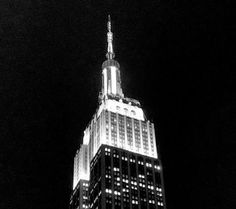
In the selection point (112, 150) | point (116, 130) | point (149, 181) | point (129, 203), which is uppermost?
point (116, 130)

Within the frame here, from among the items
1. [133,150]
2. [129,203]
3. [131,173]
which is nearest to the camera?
[129,203]

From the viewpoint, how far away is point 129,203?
168125 millimetres

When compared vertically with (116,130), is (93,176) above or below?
below

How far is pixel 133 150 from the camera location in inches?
7628

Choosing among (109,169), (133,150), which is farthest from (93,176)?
(133,150)

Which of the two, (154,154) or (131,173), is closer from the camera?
(131,173)

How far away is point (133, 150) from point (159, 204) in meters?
28.8

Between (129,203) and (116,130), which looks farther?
(116,130)

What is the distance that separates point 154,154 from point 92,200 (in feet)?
116

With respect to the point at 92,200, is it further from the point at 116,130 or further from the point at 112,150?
the point at 116,130

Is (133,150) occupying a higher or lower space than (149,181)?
higher

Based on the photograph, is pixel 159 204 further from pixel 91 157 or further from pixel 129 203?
pixel 91 157

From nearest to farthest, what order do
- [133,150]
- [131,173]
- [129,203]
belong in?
1. [129,203]
2. [131,173]
3. [133,150]

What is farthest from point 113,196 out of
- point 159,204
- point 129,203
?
point 159,204
